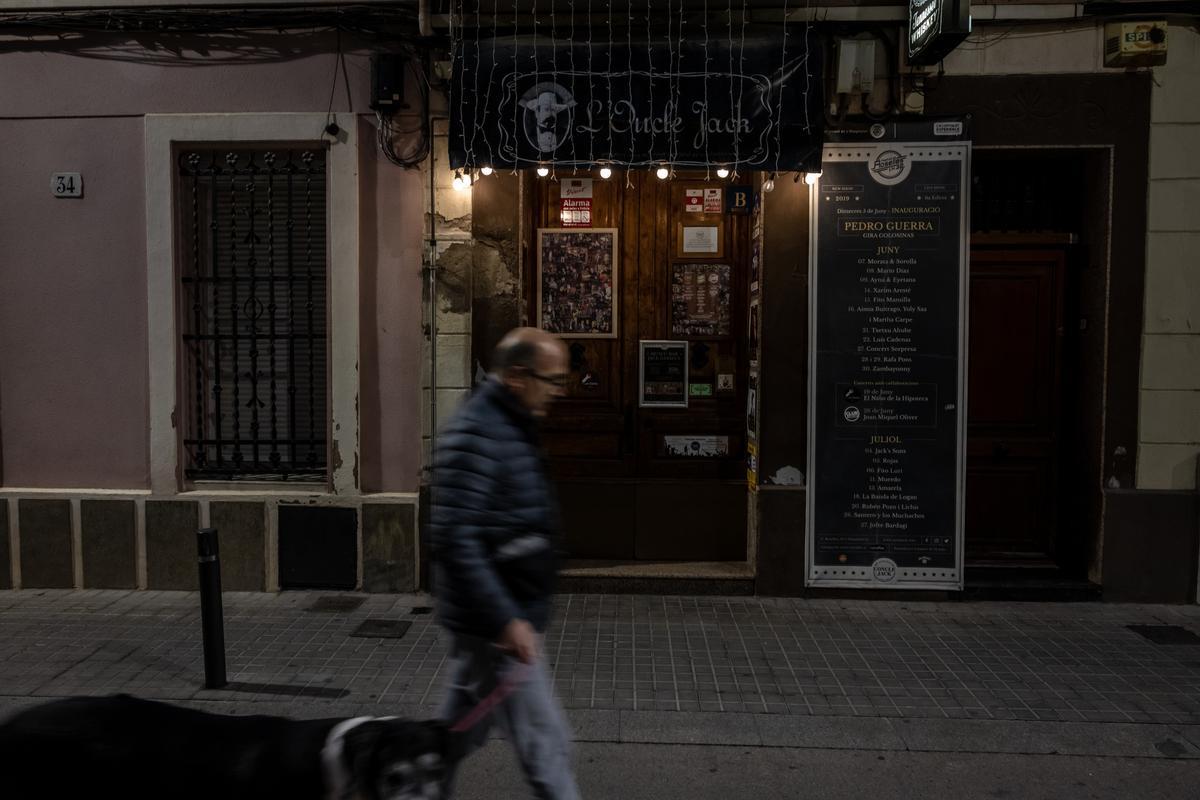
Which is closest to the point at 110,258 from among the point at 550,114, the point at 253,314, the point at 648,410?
the point at 253,314

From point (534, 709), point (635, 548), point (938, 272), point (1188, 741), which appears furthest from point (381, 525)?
point (1188, 741)

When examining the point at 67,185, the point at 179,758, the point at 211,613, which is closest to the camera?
the point at 179,758

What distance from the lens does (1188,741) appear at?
15.2 ft

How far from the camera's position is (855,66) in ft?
22.4

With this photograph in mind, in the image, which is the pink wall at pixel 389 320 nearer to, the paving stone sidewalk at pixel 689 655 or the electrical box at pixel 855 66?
the paving stone sidewalk at pixel 689 655

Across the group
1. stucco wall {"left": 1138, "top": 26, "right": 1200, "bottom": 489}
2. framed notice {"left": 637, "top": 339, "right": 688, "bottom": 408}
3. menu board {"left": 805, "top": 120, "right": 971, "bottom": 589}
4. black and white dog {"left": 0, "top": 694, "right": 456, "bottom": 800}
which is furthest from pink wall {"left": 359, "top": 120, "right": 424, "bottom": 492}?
stucco wall {"left": 1138, "top": 26, "right": 1200, "bottom": 489}

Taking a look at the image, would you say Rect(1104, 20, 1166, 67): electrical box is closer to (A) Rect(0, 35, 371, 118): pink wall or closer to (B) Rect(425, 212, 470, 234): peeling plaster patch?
(B) Rect(425, 212, 470, 234): peeling plaster patch

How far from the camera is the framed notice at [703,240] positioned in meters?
7.79

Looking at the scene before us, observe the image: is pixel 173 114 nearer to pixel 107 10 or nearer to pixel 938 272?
pixel 107 10

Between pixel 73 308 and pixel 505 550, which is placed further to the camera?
pixel 73 308

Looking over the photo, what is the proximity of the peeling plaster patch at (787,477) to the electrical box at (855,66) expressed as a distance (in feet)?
9.59

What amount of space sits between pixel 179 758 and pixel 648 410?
574 cm

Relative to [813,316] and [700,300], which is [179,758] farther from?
[700,300]

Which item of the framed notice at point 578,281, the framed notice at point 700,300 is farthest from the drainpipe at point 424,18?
the framed notice at point 700,300
